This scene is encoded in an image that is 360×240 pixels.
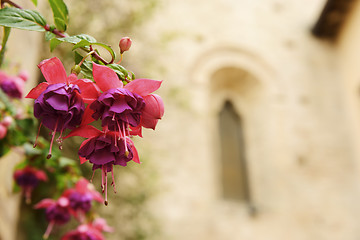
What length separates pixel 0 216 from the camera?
2.44 meters

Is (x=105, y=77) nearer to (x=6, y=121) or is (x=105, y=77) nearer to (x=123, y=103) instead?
(x=123, y=103)

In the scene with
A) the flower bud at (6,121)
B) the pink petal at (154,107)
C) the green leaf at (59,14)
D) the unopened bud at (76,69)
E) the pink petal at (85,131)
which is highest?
the flower bud at (6,121)

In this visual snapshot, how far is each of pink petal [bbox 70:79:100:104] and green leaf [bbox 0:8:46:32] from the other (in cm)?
20

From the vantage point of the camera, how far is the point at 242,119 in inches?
251

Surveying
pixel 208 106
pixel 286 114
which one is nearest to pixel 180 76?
pixel 208 106

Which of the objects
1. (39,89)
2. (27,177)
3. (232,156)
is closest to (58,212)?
(27,177)

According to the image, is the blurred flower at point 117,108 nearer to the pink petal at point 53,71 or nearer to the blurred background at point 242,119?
the pink petal at point 53,71

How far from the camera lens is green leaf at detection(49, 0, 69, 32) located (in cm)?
84

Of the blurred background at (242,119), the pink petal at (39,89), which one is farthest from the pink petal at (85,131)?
the blurred background at (242,119)

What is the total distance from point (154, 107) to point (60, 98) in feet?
0.58

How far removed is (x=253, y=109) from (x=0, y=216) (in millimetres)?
4645

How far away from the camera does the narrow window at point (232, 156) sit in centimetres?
580

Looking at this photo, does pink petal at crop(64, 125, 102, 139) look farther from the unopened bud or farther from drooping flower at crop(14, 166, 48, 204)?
drooping flower at crop(14, 166, 48, 204)

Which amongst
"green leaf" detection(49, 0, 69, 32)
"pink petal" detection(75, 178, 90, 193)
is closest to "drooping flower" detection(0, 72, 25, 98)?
"pink petal" detection(75, 178, 90, 193)
